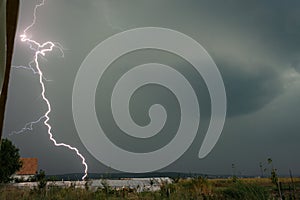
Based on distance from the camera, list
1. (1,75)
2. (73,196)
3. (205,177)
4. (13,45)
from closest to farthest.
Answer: (1,75) < (13,45) < (73,196) < (205,177)

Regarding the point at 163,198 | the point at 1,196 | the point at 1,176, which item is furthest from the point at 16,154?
the point at 163,198

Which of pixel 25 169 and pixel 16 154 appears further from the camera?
pixel 25 169

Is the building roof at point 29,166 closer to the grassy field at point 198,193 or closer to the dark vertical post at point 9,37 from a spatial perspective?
the grassy field at point 198,193

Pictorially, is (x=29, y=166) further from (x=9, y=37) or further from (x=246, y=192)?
(x=9, y=37)

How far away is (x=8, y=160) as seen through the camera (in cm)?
2112

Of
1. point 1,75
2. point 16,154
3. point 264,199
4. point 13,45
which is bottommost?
point 264,199

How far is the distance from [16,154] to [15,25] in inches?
962

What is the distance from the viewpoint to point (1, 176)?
19.8 meters

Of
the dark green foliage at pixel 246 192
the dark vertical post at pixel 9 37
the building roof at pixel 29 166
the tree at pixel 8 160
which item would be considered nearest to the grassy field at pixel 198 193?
the dark green foliage at pixel 246 192

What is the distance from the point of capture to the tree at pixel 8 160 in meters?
20.2

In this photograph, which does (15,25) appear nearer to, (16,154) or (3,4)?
(3,4)

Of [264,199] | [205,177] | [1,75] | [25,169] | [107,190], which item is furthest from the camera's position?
[25,169]

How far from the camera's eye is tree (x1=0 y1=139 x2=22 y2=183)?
2025 centimetres

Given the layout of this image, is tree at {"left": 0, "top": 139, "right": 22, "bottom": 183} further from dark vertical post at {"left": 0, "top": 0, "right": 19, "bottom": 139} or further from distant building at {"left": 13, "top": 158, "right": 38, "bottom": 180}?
dark vertical post at {"left": 0, "top": 0, "right": 19, "bottom": 139}
